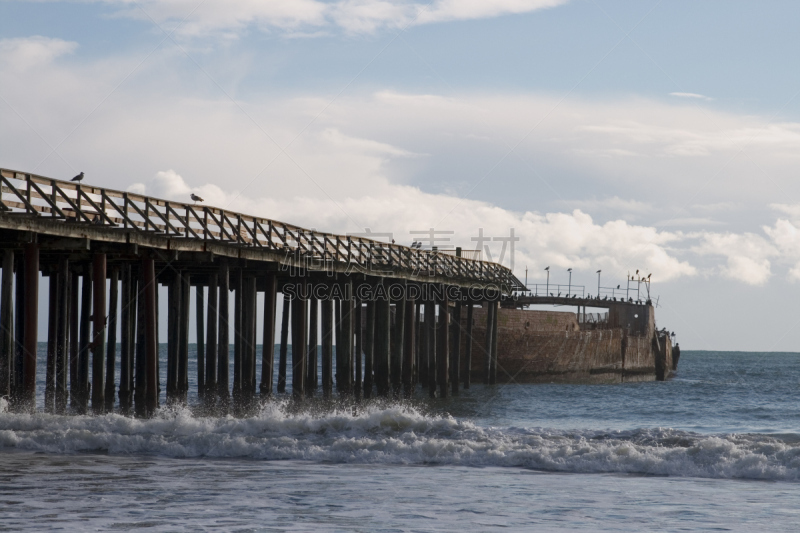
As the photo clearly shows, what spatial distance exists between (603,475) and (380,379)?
17.0 meters

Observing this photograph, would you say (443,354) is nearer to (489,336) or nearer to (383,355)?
(383,355)

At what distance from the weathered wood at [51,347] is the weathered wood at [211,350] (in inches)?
152

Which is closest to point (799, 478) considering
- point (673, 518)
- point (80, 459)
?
point (673, 518)

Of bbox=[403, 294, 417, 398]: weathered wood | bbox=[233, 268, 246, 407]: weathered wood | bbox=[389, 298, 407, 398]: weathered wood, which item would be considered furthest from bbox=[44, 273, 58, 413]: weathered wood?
bbox=[403, 294, 417, 398]: weathered wood

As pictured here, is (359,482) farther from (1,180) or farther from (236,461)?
(1,180)

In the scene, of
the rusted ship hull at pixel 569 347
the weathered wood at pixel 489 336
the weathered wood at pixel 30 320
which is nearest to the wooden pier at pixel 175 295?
the weathered wood at pixel 30 320

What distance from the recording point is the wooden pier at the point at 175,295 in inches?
792

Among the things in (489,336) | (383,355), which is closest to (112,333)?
(383,355)

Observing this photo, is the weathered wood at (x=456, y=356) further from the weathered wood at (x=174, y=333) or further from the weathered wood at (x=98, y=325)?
the weathered wood at (x=98, y=325)

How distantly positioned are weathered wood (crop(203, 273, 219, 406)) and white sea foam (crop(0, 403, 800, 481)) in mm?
3002

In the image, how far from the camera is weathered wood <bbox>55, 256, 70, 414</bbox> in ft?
79.2

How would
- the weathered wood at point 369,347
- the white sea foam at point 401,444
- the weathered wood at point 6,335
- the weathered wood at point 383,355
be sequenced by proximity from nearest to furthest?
the white sea foam at point 401,444
the weathered wood at point 6,335
the weathered wood at point 383,355
the weathered wood at point 369,347

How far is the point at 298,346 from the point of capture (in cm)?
2995

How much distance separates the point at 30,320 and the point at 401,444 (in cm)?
822
